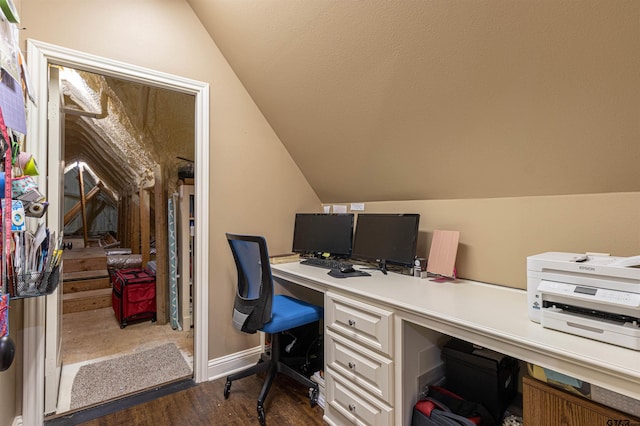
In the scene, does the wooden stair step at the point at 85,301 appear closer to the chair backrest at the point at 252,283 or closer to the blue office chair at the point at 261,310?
the blue office chair at the point at 261,310

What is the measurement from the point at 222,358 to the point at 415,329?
155 centimetres

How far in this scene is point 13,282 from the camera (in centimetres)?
A: 116

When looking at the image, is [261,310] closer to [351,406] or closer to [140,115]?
[351,406]

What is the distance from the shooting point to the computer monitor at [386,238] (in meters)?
1.98

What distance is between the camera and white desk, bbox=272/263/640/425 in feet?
2.94

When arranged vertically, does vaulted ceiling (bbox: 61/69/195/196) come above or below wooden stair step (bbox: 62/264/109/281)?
above

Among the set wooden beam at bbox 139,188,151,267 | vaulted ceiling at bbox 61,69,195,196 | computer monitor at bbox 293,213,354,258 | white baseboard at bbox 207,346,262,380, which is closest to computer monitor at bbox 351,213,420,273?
computer monitor at bbox 293,213,354,258

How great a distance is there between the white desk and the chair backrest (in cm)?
27

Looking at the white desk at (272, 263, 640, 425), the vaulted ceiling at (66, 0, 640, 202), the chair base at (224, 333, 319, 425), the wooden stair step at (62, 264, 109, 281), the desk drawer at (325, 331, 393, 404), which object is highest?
the vaulted ceiling at (66, 0, 640, 202)

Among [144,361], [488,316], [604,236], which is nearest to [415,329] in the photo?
[488,316]

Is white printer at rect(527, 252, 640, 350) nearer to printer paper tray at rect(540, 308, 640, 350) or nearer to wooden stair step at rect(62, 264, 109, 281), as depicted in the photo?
printer paper tray at rect(540, 308, 640, 350)

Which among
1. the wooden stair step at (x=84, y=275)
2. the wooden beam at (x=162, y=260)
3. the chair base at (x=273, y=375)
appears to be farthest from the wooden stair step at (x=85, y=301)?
the chair base at (x=273, y=375)

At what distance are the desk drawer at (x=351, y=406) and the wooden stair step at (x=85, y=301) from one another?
3.59 meters

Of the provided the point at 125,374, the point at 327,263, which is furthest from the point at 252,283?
the point at 125,374
